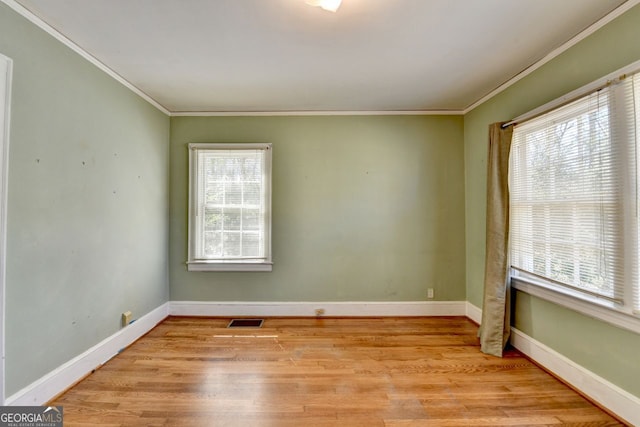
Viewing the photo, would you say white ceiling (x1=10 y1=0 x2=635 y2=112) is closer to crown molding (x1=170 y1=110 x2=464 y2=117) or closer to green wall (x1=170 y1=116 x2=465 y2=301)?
crown molding (x1=170 y1=110 x2=464 y2=117)

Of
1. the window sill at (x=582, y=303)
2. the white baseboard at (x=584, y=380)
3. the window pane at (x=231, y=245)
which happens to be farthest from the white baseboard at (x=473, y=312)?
the window pane at (x=231, y=245)

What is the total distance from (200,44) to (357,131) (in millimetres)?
1921

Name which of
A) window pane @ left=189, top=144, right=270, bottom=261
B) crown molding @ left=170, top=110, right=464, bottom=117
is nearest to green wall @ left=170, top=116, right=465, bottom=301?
crown molding @ left=170, top=110, right=464, bottom=117

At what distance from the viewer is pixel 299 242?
10.9ft

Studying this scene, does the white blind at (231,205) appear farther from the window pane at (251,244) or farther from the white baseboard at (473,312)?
the white baseboard at (473,312)

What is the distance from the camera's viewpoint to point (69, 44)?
197cm

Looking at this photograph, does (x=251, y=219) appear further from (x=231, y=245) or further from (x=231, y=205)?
(x=231, y=245)

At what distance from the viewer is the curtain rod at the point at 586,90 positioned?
1.59 m

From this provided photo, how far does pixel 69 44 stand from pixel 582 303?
4148mm

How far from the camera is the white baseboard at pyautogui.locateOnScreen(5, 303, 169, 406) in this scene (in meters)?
1.69

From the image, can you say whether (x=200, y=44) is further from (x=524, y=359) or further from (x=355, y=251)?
(x=524, y=359)

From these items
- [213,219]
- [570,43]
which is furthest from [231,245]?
[570,43]

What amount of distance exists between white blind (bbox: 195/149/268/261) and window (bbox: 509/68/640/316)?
2.71 m

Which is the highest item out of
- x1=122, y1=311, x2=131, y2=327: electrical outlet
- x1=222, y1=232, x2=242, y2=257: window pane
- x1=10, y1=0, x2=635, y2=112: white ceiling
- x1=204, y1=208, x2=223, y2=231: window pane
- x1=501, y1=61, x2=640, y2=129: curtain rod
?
x1=10, y1=0, x2=635, y2=112: white ceiling
